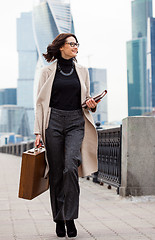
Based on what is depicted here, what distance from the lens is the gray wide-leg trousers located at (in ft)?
13.3

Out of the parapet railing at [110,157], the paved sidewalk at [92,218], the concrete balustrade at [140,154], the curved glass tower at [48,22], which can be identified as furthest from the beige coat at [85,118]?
the curved glass tower at [48,22]

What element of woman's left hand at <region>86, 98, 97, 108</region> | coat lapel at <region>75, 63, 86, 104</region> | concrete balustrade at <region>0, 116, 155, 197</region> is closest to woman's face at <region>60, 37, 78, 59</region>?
coat lapel at <region>75, 63, 86, 104</region>

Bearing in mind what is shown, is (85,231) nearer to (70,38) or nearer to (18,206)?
(70,38)

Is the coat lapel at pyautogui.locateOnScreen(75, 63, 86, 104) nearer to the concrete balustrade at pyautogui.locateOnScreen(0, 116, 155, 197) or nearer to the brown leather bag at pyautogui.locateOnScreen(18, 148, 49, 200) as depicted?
the brown leather bag at pyautogui.locateOnScreen(18, 148, 49, 200)

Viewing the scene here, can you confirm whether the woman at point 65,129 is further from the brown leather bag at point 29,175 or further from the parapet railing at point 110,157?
the parapet railing at point 110,157

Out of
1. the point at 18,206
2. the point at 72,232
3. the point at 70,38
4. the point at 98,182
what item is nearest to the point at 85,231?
the point at 72,232

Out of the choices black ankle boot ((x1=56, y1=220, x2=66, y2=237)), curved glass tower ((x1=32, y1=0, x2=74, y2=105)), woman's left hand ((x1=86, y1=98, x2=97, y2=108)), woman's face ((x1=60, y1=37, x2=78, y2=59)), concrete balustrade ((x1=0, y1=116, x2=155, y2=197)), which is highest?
curved glass tower ((x1=32, y1=0, x2=74, y2=105))

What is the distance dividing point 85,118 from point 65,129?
0.25 meters

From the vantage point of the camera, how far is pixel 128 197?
22.5 ft

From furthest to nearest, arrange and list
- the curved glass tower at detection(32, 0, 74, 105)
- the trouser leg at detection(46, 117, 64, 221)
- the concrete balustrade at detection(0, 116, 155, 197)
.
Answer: the curved glass tower at detection(32, 0, 74, 105)
the concrete balustrade at detection(0, 116, 155, 197)
the trouser leg at detection(46, 117, 64, 221)

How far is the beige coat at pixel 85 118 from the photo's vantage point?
13.9ft

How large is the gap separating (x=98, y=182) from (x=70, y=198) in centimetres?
575

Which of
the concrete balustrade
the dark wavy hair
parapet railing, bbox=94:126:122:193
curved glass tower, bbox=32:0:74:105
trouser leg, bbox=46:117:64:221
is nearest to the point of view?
trouser leg, bbox=46:117:64:221

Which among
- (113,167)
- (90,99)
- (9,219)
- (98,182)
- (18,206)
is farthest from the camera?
(98,182)
